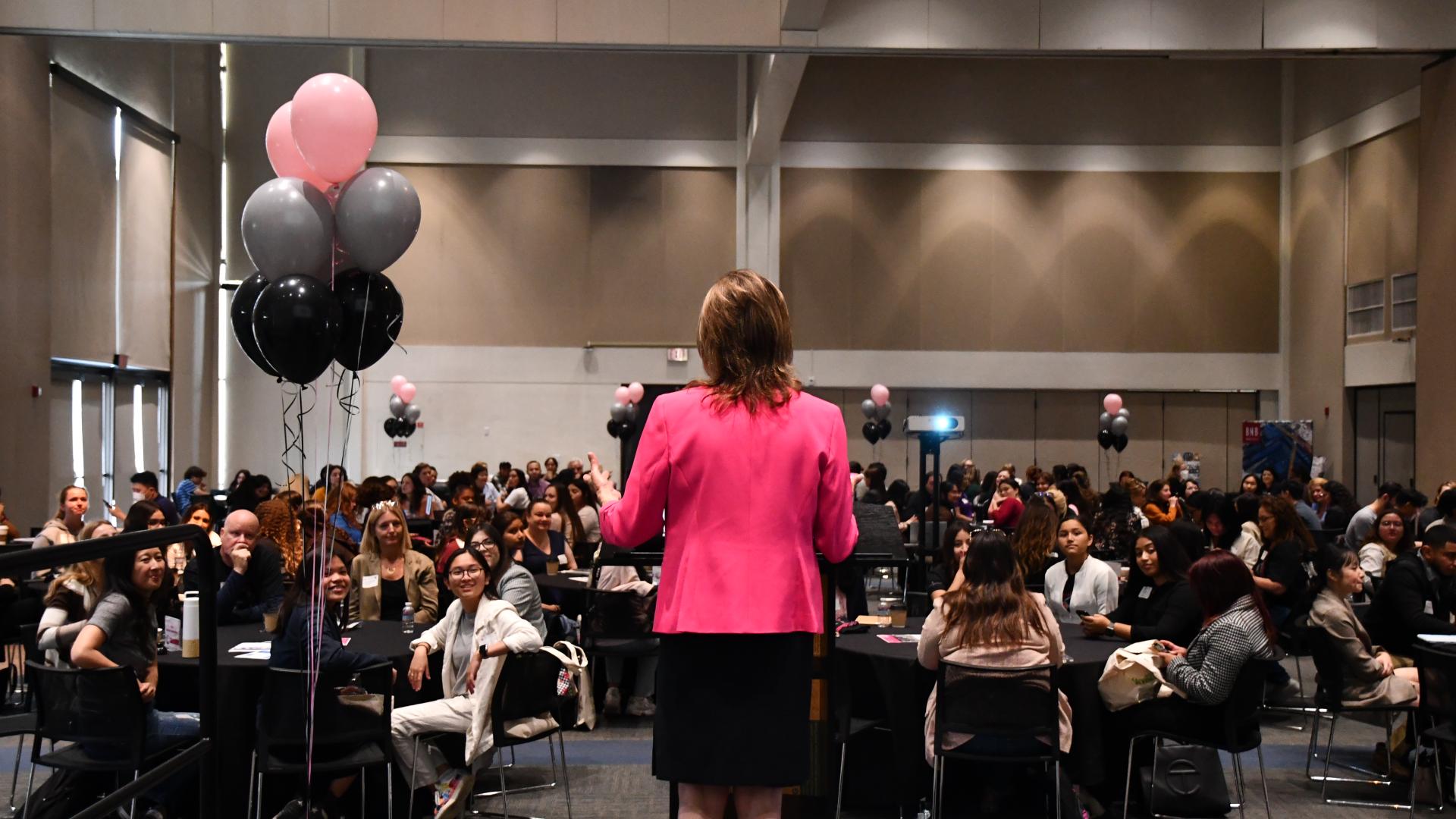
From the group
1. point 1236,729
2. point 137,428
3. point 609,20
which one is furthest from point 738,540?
point 137,428

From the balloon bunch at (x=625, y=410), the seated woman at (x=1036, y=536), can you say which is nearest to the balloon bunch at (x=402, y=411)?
the balloon bunch at (x=625, y=410)

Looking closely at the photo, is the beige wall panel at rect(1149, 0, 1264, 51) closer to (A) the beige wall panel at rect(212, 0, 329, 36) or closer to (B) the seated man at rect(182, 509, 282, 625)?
(A) the beige wall panel at rect(212, 0, 329, 36)

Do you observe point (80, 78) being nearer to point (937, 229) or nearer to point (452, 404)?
point (452, 404)

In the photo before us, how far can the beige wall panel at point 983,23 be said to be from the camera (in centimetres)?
1164

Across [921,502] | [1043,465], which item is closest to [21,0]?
[921,502]

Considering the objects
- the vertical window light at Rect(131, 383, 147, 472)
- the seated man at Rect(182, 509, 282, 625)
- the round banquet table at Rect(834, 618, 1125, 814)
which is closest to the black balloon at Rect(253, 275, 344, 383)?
the seated man at Rect(182, 509, 282, 625)

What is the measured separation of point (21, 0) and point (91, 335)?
464cm

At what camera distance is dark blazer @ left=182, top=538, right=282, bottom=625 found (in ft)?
18.6

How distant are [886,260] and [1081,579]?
13592mm

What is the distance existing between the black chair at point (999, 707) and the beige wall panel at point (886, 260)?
1498 centimetres

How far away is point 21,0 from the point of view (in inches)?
454

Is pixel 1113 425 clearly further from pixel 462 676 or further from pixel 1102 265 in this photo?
pixel 462 676

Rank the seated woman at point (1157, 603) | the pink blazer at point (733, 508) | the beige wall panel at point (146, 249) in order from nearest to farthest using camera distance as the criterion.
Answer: the pink blazer at point (733, 508)
the seated woman at point (1157, 603)
the beige wall panel at point (146, 249)

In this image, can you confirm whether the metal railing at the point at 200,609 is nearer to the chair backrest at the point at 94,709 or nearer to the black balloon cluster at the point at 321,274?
the chair backrest at the point at 94,709
